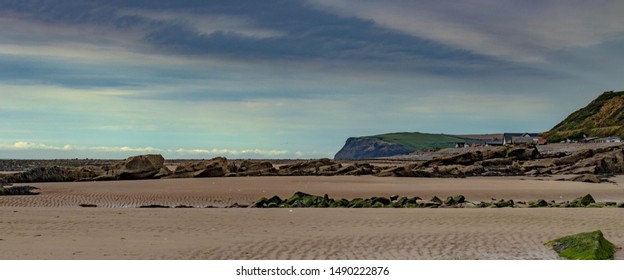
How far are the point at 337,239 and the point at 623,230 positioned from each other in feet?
27.3

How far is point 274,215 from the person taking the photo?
20906 mm

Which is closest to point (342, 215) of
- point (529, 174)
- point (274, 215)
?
point (274, 215)

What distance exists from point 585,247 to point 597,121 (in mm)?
144853

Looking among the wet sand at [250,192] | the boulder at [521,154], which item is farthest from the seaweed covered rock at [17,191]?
the boulder at [521,154]

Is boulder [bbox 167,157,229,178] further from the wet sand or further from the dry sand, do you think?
the dry sand

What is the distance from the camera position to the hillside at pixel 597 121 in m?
126

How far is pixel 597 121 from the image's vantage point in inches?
5591

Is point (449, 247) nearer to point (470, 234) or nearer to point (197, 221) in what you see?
point (470, 234)

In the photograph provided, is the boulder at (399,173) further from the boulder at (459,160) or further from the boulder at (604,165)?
the boulder at (604,165)

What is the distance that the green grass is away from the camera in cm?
1202

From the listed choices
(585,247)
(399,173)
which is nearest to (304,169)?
(399,173)

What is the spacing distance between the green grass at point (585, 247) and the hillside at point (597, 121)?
373ft

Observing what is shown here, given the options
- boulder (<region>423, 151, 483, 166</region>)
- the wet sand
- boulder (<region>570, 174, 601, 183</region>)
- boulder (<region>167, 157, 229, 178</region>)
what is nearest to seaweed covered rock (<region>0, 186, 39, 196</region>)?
the wet sand

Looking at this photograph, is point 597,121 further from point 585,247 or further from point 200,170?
point 585,247
